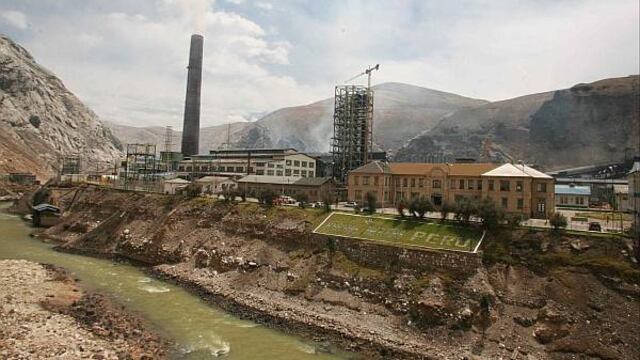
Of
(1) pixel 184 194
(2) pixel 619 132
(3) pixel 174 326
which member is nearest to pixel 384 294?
(3) pixel 174 326

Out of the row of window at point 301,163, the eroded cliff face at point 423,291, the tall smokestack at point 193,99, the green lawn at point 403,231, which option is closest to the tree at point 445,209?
the green lawn at point 403,231

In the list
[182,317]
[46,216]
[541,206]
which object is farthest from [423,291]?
[46,216]

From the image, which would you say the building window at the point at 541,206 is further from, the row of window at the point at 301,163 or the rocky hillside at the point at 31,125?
the rocky hillside at the point at 31,125

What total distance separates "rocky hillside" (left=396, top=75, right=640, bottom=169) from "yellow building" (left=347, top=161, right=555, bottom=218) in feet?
323

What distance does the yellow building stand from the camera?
47.7 metres

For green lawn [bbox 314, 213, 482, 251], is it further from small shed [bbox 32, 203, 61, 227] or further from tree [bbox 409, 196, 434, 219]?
small shed [bbox 32, 203, 61, 227]

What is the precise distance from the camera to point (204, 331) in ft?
104

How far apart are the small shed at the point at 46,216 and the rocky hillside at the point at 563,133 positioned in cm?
11756

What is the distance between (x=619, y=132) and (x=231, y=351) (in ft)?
582

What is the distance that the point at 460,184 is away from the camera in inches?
2147

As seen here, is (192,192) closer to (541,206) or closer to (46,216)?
(46,216)

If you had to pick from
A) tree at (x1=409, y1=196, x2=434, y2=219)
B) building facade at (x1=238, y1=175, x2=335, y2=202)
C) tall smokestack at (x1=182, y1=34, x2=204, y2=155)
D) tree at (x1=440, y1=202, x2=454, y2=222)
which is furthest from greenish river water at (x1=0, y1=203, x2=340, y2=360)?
tall smokestack at (x1=182, y1=34, x2=204, y2=155)

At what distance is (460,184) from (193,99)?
10620 centimetres

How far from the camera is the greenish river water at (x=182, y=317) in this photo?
2850 centimetres
